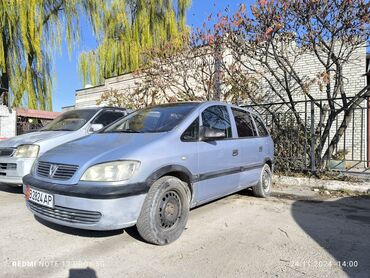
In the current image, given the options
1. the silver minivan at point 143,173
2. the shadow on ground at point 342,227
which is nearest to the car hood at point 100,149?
the silver minivan at point 143,173

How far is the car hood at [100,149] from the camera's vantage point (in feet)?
11.3

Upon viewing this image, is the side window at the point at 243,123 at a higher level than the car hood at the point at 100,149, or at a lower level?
higher

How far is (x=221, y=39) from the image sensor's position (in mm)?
8633

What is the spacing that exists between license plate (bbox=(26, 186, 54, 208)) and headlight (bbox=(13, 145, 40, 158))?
193 cm

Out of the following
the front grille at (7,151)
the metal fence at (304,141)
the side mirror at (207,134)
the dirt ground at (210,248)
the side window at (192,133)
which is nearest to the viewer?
the dirt ground at (210,248)

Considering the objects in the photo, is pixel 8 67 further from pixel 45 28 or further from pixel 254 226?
pixel 254 226

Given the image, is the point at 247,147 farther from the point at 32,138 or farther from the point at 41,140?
the point at 32,138

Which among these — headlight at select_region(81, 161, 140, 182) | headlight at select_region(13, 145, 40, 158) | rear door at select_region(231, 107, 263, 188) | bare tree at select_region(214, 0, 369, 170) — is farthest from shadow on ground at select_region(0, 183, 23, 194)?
bare tree at select_region(214, 0, 369, 170)

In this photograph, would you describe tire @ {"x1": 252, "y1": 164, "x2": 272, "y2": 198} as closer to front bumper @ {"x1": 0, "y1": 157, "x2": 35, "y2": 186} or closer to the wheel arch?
the wheel arch

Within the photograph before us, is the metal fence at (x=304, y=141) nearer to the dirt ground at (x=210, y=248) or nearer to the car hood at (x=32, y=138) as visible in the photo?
the dirt ground at (x=210, y=248)

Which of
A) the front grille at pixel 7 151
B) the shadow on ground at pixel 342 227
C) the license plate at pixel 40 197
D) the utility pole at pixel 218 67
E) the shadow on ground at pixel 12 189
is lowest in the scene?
the shadow on ground at pixel 342 227

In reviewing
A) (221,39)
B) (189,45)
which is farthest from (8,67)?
(221,39)

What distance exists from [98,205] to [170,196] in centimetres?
85

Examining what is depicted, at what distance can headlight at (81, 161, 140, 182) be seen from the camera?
10.9ft
